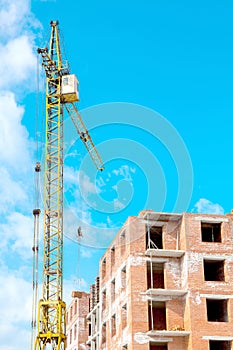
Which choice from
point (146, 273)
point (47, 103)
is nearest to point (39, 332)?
point (146, 273)

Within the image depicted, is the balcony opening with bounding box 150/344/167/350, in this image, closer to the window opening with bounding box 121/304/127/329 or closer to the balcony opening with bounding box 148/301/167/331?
the balcony opening with bounding box 148/301/167/331

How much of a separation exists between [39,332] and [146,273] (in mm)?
14615

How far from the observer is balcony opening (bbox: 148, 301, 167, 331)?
158ft

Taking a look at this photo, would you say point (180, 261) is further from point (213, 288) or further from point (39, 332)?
point (39, 332)

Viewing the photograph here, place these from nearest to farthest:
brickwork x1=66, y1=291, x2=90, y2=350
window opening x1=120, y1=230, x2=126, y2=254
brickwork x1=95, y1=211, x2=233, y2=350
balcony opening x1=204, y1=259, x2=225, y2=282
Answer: brickwork x1=95, y1=211, x2=233, y2=350, balcony opening x1=204, y1=259, x2=225, y2=282, window opening x1=120, y1=230, x2=126, y2=254, brickwork x1=66, y1=291, x2=90, y2=350

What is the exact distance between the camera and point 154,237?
52.8m

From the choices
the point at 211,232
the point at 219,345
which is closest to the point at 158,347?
the point at 219,345

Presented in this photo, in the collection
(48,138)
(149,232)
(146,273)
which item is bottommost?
(146,273)

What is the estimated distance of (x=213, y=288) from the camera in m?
47.2

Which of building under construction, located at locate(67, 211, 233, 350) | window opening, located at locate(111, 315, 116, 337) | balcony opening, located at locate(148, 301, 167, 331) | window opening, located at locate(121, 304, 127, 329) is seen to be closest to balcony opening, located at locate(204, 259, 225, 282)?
building under construction, located at locate(67, 211, 233, 350)

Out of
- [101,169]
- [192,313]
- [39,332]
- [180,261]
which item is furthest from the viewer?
[101,169]

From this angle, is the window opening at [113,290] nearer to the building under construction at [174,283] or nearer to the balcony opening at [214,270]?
the building under construction at [174,283]

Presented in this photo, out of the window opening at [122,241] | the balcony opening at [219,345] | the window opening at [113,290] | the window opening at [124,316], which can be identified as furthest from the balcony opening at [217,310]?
the window opening at [113,290]

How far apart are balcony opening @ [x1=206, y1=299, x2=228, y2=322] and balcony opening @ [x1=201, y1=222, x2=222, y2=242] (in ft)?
16.5
